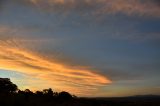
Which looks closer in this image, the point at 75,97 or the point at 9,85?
the point at 75,97

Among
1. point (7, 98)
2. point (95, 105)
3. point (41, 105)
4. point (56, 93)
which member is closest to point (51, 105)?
point (41, 105)

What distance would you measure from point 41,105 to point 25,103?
61.7 inches

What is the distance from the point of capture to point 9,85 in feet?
210

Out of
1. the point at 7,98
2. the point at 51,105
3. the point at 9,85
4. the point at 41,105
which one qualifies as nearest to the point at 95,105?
the point at 51,105

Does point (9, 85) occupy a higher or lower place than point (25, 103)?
higher

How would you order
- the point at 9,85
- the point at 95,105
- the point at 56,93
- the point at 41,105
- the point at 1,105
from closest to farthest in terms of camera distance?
the point at 1,105, the point at 41,105, the point at 95,105, the point at 56,93, the point at 9,85

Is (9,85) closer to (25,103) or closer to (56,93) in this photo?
(56,93)

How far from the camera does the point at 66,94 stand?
58656 mm

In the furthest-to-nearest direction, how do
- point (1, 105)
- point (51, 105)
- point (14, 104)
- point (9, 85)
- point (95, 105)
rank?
point (9, 85), point (95, 105), point (51, 105), point (14, 104), point (1, 105)

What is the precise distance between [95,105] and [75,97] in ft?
49.9

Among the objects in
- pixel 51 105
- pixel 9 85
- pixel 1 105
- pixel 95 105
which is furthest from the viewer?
pixel 9 85

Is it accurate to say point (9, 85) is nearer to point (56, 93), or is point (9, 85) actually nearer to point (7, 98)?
point (56, 93)

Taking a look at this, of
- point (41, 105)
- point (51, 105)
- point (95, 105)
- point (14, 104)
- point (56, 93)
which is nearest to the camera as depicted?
point (14, 104)

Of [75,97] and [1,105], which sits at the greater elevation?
[75,97]
